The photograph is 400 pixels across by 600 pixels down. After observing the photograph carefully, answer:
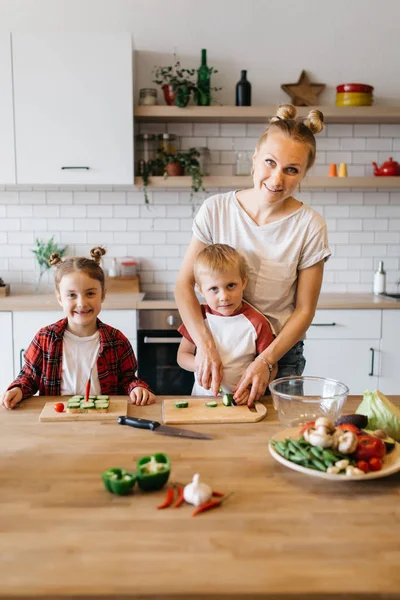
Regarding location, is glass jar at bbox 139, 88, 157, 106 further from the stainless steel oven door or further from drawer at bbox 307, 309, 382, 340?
drawer at bbox 307, 309, 382, 340

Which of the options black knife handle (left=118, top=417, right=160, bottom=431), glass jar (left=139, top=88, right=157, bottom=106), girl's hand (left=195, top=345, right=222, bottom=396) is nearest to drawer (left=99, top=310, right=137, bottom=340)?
glass jar (left=139, top=88, right=157, bottom=106)

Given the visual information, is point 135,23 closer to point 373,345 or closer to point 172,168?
point 172,168

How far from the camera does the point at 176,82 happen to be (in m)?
3.92

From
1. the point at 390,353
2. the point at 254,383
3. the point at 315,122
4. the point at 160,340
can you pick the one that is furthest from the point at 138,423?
the point at 390,353

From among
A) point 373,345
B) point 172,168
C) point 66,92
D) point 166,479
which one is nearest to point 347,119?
point 172,168

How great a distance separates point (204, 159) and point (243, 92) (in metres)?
0.51

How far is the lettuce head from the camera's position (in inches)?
58.2

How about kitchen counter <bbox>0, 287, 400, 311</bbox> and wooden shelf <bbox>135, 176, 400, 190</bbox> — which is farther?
wooden shelf <bbox>135, 176, 400, 190</bbox>

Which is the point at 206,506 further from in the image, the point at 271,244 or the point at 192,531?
the point at 271,244

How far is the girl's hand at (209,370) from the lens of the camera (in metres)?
1.87

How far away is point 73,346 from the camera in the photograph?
2125mm

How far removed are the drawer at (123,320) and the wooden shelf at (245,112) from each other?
1314mm

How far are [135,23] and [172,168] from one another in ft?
3.44

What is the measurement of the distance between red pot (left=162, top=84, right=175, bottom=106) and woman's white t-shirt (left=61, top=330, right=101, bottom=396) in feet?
7.81
